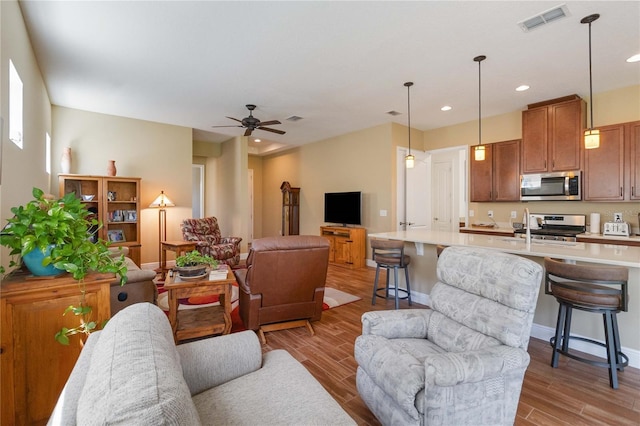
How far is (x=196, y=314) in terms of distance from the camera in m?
2.92

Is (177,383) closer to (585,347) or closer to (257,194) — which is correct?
(585,347)

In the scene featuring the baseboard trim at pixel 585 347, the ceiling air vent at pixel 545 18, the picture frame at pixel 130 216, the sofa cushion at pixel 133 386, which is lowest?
the baseboard trim at pixel 585 347

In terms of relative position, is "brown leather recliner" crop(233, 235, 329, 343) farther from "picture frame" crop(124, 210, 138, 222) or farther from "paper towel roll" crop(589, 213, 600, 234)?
"paper towel roll" crop(589, 213, 600, 234)

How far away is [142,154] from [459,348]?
5.92 metres

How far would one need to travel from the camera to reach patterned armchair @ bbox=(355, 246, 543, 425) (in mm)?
→ 1334

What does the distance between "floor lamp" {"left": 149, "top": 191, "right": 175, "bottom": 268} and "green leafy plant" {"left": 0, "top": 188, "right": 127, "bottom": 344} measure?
13.2 feet

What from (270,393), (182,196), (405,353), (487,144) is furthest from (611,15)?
(182,196)

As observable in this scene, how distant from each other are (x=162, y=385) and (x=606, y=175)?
540 centimetres

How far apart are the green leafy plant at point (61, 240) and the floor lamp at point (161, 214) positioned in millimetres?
4009

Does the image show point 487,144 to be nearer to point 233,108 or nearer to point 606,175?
point 606,175

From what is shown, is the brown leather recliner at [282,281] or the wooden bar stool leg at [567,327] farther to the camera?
the brown leather recliner at [282,281]

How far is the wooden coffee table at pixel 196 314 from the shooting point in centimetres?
251

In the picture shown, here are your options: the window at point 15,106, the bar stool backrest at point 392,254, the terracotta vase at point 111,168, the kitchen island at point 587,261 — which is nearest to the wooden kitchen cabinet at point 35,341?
the window at point 15,106

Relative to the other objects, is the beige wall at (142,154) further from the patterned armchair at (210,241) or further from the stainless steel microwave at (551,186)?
the stainless steel microwave at (551,186)
